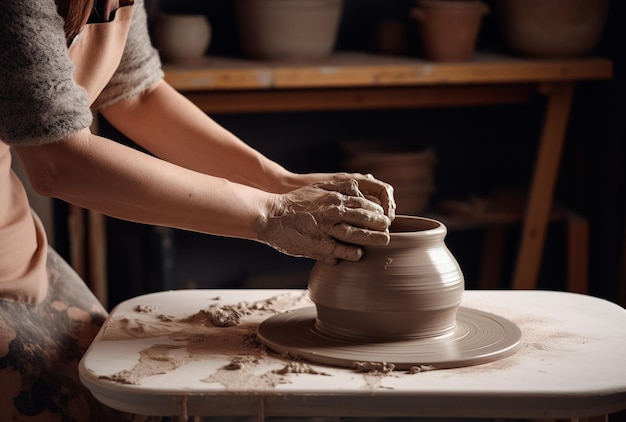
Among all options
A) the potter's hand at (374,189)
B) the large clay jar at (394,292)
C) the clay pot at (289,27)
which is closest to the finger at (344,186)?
the potter's hand at (374,189)

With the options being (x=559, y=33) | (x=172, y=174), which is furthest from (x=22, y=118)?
(x=559, y=33)

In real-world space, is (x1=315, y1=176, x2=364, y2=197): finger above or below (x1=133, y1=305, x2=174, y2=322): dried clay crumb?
above

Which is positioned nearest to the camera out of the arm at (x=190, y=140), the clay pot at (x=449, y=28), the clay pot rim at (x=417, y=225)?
the clay pot rim at (x=417, y=225)

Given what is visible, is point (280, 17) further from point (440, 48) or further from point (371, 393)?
point (371, 393)

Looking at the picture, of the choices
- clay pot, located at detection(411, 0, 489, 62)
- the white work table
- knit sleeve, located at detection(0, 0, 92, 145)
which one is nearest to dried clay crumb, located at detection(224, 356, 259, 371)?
the white work table

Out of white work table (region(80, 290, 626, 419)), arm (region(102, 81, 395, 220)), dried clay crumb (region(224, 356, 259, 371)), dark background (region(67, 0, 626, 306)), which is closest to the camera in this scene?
white work table (region(80, 290, 626, 419))

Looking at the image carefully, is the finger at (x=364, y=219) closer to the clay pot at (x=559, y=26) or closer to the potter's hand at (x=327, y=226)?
the potter's hand at (x=327, y=226)

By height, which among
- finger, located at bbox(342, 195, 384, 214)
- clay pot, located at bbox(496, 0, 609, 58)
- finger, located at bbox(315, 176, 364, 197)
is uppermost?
clay pot, located at bbox(496, 0, 609, 58)

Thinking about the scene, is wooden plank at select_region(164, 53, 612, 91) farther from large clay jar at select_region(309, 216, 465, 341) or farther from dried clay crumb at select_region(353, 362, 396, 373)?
dried clay crumb at select_region(353, 362, 396, 373)

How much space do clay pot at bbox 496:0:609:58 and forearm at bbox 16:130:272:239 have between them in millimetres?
1876

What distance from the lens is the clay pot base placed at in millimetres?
1440

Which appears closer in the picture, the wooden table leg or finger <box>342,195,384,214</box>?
finger <box>342,195,384,214</box>

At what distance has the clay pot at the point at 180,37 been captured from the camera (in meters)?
3.03

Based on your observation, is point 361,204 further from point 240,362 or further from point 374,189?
point 240,362
